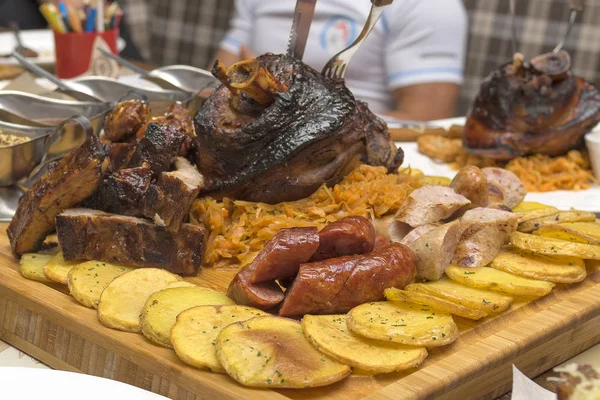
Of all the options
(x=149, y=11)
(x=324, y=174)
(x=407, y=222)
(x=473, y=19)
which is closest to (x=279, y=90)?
(x=324, y=174)

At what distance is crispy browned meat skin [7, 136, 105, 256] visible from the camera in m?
2.45

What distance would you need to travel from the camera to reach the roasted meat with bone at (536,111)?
374 cm

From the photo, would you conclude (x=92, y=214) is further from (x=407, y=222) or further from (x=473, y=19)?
(x=473, y=19)

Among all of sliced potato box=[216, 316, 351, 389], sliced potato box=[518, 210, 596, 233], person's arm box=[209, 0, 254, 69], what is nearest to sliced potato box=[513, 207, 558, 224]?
sliced potato box=[518, 210, 596, 233]

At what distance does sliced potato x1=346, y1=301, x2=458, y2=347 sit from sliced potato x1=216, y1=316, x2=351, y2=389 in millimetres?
132

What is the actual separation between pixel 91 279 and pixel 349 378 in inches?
33.1

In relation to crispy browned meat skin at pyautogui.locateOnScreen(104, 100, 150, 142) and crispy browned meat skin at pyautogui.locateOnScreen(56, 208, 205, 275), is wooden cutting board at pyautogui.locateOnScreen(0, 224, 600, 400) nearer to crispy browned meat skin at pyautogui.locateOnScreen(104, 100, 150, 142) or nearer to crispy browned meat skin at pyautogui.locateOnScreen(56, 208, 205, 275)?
crispy browned meat skin at pyautogui.locateOnScreen(56, 208, 205, 275)

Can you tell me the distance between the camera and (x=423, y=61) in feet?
18.0

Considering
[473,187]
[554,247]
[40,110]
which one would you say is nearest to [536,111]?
[473,187]

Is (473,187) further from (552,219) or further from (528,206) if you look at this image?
(528,206)

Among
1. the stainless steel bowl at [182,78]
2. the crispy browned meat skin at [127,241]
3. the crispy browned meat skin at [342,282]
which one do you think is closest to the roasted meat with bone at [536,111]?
the stainless steel bowl at [182,78]

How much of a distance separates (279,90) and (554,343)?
1.17 metres

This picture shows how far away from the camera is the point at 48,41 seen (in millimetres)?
6059

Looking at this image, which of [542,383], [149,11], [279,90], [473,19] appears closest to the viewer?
[542,383]
